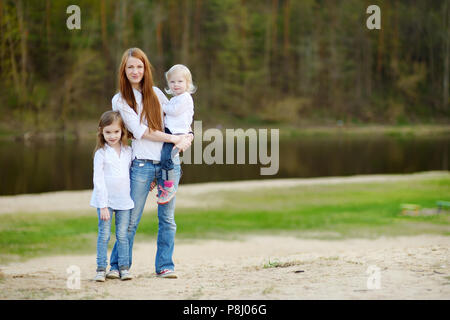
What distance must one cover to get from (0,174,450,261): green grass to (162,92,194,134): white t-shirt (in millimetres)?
5196

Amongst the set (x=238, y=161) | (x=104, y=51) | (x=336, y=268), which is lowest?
(x=238, y=161)

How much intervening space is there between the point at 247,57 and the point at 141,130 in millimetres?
45101

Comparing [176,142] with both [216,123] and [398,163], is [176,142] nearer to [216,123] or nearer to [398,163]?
[398,163]

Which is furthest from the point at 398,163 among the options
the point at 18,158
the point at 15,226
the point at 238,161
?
the point at 15,226

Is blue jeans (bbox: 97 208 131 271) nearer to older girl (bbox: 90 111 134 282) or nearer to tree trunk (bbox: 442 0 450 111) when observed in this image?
older girl (bbox: 90 111 134 282)

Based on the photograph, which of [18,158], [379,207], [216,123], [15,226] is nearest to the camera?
[15,226]

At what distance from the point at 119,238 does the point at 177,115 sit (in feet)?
3.66

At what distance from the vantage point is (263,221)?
41.8 feet

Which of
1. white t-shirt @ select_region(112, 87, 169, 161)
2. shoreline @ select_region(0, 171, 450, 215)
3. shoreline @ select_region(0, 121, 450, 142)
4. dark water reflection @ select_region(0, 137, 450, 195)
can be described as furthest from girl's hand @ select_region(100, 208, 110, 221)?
shoreline @ select_region(0, 121, 450, 142)

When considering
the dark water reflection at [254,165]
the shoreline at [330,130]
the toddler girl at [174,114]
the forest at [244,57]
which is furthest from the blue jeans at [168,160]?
the forest at [244,57]

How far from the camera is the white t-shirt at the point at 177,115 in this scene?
15.8ft

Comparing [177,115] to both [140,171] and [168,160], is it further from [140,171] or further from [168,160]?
[140,171]

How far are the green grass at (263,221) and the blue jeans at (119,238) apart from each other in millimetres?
4555

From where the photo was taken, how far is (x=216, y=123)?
44688 millimetres
